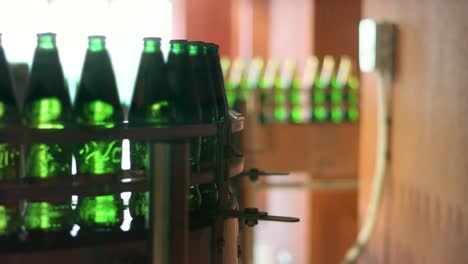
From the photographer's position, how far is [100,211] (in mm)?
680

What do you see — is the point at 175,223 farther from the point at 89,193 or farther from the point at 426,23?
the point at 426,23

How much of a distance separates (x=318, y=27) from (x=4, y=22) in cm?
172

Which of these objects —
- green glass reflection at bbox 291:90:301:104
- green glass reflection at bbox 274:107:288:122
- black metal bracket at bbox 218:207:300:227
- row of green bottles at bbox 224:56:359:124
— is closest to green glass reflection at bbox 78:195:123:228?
black metal bracket at bbox 218:207:300:227

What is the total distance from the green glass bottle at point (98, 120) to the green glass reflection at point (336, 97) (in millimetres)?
2213

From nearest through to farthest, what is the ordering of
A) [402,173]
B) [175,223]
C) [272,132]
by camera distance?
[175,223] → [402,173] → [272,132]

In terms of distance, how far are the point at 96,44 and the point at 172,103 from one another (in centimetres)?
10

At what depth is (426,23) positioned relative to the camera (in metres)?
1.27

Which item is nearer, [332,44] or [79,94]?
[79,94]

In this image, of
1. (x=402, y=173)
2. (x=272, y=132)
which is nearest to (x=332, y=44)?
(x=272, y=132)

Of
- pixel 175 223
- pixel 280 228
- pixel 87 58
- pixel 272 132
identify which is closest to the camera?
pixel 175 223

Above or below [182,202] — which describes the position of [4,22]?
above

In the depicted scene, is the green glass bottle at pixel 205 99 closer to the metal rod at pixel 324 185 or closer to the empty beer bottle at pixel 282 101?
the empty beer bottle at pixel 282 101

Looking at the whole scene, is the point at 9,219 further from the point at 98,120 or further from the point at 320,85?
the point at 320,85

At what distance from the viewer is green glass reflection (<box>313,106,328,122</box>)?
2.79 meters
